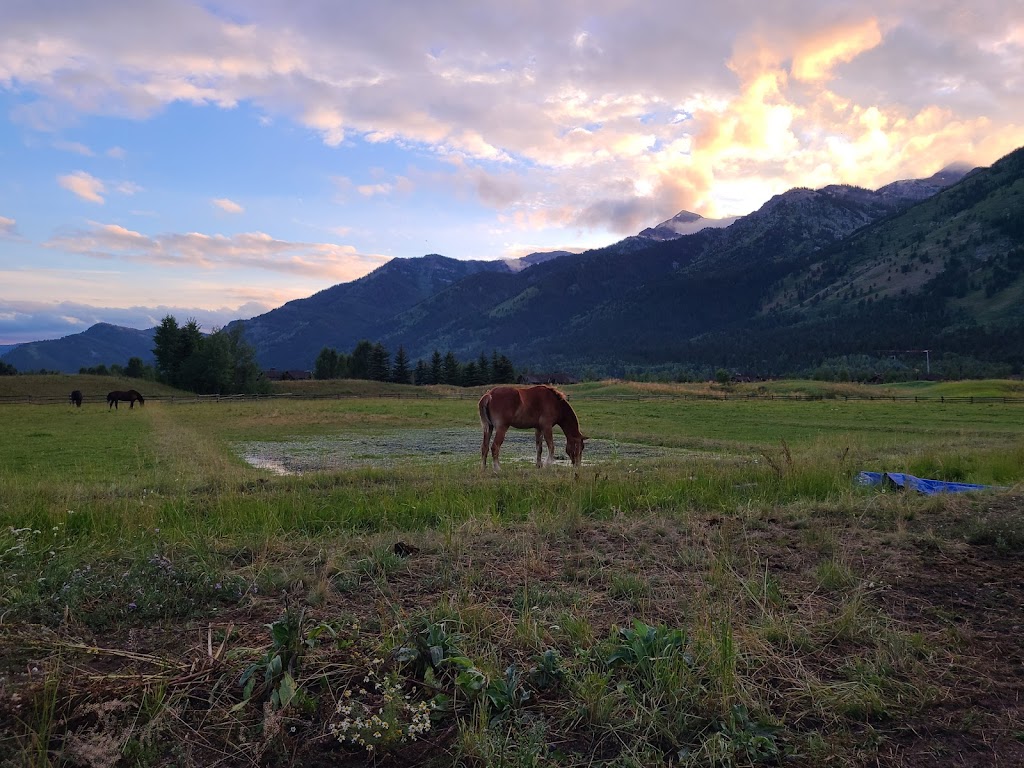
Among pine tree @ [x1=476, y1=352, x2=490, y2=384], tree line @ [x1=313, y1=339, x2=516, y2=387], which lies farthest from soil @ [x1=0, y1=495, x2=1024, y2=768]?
pine tree @ [x1=476, y1=352, x2=490, y2=384]

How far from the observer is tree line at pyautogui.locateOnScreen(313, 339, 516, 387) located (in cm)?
11444

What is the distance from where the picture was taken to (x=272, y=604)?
4.61 m

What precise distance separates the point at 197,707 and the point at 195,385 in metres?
105

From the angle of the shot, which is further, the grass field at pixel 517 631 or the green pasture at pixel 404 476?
the green pasture at pixel 404 476

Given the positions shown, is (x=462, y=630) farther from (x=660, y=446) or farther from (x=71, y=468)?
(x=660, y=446)

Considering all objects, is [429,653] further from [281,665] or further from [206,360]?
[206,360]

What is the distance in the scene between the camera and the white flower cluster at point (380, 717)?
299 cm

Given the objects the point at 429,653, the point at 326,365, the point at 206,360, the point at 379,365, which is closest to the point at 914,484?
the point at 429,653

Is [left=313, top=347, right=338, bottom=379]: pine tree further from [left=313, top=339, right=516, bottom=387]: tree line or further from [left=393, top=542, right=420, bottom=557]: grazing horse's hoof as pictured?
[left=393, top=542, right=420, bottom=557]: grazing horse's hoof

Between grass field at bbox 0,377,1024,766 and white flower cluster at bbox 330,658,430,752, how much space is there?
0.05 ft

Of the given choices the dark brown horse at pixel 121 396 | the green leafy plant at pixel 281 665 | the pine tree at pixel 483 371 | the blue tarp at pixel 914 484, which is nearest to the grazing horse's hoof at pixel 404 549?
the green leafy plant at pixel 281 665

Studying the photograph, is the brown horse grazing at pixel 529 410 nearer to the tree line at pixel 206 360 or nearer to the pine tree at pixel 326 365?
the tree line at pixel 206 360


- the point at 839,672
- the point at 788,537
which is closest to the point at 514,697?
the point at 839,672

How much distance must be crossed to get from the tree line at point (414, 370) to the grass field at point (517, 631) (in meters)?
104
